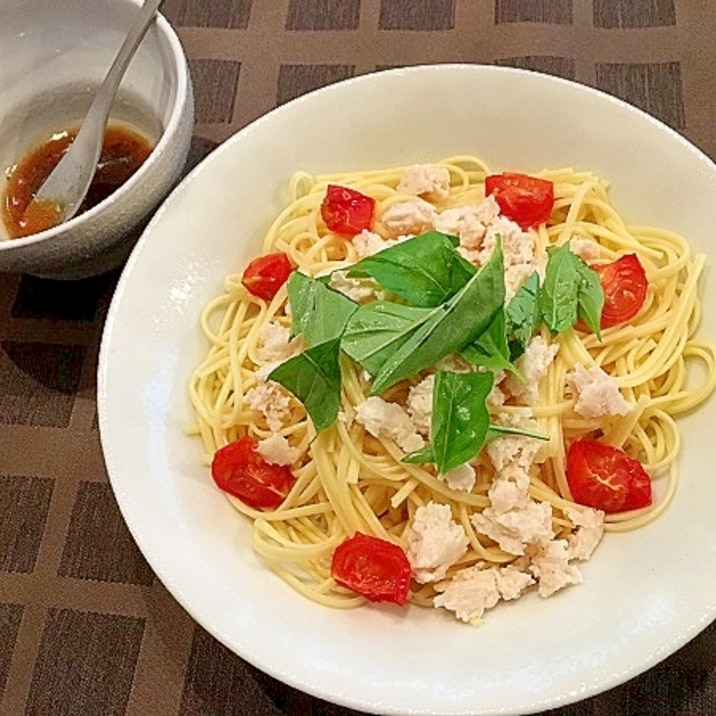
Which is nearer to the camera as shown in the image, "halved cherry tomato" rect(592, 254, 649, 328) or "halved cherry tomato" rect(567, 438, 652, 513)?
"halved cherry tomato" rect(567, 438, 652, 513)

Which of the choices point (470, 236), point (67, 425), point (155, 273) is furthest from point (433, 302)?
point (67, 425)

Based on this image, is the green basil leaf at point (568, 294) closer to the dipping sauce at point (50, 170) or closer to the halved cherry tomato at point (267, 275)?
the halved cherry tomato at point (267, 275)

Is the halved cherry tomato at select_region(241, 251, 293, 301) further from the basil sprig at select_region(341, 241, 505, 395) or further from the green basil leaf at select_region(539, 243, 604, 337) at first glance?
the green basil leaf at select_region(539, 243, 604, 337)

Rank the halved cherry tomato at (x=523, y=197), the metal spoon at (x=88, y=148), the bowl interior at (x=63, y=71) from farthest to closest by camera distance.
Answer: the bowl interior at (x=63, y=71)
the metal spoon at (x=88, y=148)
the halved cherry tomato at (x=523, y=197)

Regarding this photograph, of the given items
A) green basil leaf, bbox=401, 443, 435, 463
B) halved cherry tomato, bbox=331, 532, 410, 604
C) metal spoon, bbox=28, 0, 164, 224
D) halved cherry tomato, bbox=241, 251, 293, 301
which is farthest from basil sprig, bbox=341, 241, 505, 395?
metal spoon, bbox=28, 0, 164, 224

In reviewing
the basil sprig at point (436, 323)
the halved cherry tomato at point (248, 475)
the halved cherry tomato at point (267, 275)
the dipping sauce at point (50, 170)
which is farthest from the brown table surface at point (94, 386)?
the basil sprig at point (436, 323)

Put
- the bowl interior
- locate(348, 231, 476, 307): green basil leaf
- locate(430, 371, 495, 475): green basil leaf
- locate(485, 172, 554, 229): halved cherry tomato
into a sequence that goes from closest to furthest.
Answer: locate(430, 371, 495, 475): green basil leaf → locate(348, 231, 476, 307): green basil leaf → locate(485, 172, 554, 229): halved cherry tomato → the bowl interior

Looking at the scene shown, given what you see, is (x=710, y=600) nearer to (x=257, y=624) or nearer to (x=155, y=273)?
(x=257, y=624)

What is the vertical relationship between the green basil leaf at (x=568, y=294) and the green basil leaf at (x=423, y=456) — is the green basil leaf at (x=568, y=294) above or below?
above

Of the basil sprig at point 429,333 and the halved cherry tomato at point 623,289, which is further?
the halved cherry tomato at point 623,289
